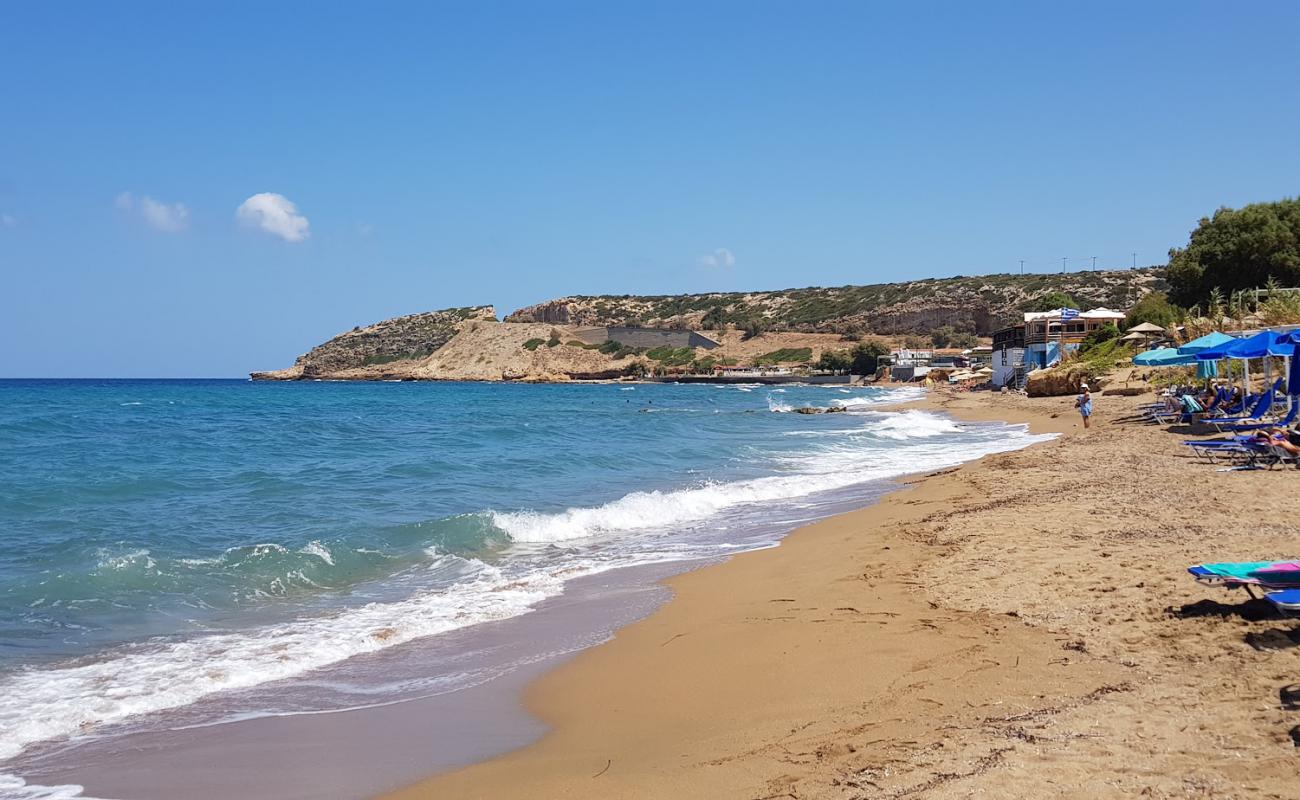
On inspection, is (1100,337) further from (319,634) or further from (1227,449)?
(319,634)

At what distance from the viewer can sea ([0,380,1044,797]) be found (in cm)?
645

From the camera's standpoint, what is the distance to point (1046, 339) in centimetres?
5644

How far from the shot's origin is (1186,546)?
7723 millimetres

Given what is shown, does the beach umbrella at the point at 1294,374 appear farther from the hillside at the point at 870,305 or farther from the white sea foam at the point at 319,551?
the hillside at the point at 870,305

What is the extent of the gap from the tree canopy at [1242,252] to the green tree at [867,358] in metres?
51.2

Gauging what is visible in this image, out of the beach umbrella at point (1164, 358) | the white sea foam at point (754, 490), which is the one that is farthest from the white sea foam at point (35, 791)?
the beach umbrella at point (1164, 358)

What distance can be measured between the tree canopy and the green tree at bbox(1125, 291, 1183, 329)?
150 centimetres

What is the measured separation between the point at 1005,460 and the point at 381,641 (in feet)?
41.9

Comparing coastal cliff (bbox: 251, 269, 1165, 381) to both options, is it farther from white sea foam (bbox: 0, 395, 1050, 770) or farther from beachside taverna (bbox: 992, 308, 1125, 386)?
white sea foam (bbox: 0, 395, 1050, 770)

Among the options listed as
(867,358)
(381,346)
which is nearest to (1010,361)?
(867,358)

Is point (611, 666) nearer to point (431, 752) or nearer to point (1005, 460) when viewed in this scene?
point (431, 752)

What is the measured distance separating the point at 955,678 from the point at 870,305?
126 metres

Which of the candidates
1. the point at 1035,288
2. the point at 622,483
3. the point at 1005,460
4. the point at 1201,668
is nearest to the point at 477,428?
the point at 622,483

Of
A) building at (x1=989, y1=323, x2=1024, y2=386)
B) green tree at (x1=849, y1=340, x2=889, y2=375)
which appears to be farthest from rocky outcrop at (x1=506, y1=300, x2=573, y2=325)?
building at (x1=989, y1=323, x2=1024, y2=386)
